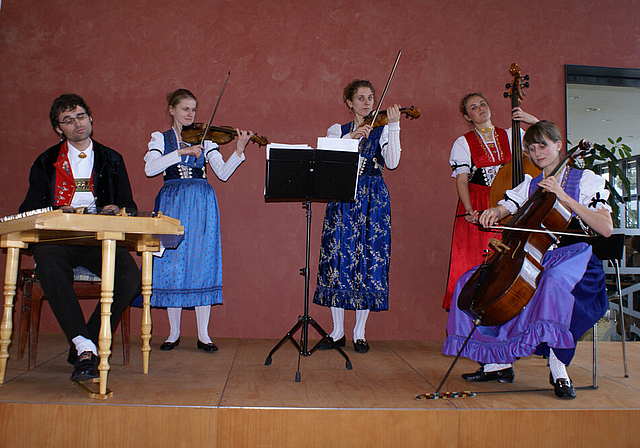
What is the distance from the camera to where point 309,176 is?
249cm

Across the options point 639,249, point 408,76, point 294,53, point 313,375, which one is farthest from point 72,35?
point 639,249

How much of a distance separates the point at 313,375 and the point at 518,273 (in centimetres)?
105

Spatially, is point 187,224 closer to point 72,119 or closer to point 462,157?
point 72,119

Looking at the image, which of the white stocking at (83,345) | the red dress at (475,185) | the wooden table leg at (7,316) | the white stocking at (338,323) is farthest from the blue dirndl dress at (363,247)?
the wooden table leg at (7,316)

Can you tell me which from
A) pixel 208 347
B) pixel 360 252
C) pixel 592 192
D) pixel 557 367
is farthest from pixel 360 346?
pixel 592 192

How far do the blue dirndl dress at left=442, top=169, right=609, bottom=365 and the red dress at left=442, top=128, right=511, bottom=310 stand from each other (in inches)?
35.9

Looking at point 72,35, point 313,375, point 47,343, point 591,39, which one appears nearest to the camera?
point 313,375

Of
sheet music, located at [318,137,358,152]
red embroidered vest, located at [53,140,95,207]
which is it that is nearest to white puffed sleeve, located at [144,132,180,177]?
red embroidered vest, located at [53,140,95,207]

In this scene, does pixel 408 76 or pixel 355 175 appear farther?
pixel 408 76

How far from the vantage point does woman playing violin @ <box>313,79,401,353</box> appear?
312 centimetres

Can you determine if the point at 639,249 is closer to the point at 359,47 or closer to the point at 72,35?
the point at 359,47

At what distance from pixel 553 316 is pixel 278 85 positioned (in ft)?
8.04

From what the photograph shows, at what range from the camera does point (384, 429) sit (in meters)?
1.89

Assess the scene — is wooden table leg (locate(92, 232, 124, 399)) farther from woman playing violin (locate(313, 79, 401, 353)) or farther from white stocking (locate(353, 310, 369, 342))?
white stocking (locate(353, 310, 369, 342))
